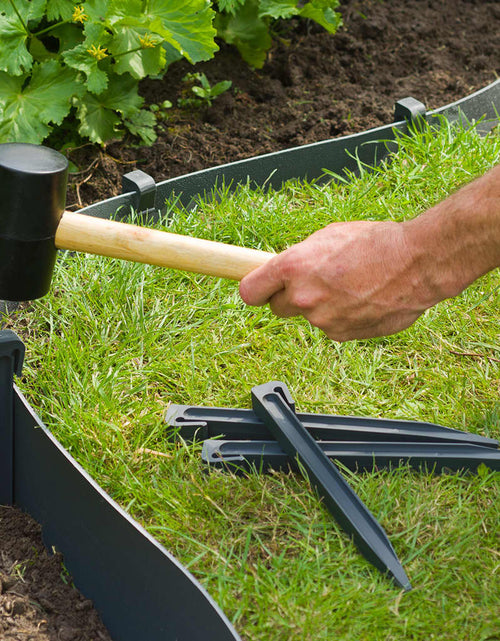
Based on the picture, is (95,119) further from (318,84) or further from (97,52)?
(318,84)

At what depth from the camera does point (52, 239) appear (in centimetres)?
184

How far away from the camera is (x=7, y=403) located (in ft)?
6.43

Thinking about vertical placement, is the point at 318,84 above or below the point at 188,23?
below

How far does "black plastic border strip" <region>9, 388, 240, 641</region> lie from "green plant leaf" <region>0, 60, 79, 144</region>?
3.92 ft

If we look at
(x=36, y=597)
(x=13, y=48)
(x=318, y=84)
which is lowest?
(x=36, y=597)

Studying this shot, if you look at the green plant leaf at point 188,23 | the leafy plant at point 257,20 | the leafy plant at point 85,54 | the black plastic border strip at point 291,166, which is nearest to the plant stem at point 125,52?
the leafy plant at point 85,54

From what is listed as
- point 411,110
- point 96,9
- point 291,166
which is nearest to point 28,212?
point 96,9

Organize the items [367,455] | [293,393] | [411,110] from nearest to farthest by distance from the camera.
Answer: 1. [367,455]
2. [293,393]
3. [411,110]

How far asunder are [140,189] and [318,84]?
1.45 metres

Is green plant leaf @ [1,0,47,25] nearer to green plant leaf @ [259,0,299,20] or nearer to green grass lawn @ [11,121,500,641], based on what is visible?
green grass lawn @ [11,121,500,641]

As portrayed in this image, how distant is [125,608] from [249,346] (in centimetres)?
102

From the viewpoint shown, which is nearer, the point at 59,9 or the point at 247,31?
the point at 59,9

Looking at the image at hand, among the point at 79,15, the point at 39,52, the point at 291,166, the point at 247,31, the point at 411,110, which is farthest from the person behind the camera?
the point at 247,31

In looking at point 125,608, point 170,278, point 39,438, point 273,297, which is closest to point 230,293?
point 170,278
